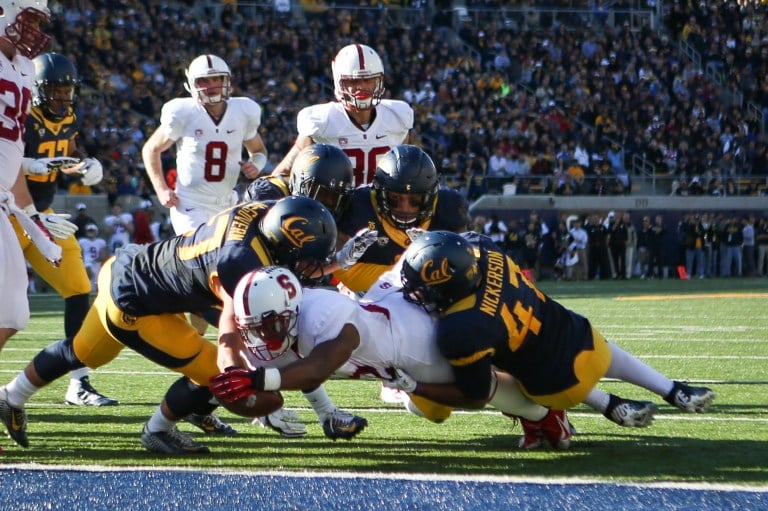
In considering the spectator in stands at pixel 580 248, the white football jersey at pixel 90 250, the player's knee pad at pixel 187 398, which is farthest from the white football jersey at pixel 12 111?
the spectator in stands at pixel 580 248

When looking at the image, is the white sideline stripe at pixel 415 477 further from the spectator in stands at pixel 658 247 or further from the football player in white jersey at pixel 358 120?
the spectator in stands at pixel 658 247

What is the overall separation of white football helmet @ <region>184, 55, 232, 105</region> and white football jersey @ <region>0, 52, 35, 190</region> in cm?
223

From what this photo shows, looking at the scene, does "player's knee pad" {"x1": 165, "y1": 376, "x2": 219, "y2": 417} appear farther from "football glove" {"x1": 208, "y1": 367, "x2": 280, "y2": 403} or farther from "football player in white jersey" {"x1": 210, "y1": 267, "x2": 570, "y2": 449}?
"football glove" {"x1": 208, "y1": 367, "x2": 280, "y2": 403}

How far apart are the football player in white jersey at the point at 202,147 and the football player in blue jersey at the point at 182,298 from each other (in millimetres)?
2533

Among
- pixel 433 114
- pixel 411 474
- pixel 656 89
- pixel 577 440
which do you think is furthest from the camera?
pixel 656 89

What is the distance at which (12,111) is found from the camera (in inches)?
193

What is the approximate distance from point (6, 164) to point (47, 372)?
905mm

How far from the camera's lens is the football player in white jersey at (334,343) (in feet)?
12.9

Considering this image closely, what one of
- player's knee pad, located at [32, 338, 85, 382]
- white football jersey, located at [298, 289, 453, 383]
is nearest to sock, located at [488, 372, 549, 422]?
white football jersey, located at [298, 289, 453, 383]

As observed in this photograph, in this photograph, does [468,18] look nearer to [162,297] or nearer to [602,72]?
[602,72]

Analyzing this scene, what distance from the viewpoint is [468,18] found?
28.0 m

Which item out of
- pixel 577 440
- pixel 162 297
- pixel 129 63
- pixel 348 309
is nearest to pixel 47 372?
pixel 162 297

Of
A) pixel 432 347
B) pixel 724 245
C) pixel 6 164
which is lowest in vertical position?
pixel 724 245

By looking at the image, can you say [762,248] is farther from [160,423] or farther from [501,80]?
[160,423]
